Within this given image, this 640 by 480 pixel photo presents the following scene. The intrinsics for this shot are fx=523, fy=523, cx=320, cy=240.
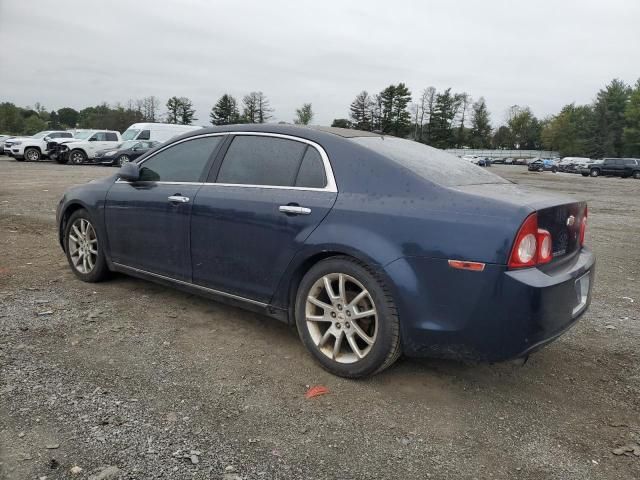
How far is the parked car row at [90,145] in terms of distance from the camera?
83.7 feet

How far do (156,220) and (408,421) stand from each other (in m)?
2.49

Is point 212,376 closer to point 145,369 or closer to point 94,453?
point 145,369

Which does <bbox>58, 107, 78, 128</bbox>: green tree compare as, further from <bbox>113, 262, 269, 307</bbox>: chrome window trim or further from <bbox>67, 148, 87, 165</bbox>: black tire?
<bbox>113, 262, 269, 307</bbox>: chrome window trim

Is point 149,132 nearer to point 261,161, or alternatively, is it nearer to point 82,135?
point 82,135

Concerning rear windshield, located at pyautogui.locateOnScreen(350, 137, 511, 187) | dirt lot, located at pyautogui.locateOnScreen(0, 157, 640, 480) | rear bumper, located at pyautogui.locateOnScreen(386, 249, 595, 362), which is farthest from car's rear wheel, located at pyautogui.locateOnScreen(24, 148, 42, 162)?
rear bumper, located at pyautogui.locateOnScreen(386, 249, 595, 362)

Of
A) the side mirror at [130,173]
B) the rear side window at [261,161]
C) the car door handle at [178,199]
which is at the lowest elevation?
the car door handle at [178,199]

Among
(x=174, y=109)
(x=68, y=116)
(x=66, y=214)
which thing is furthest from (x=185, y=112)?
(x=66, y=214)

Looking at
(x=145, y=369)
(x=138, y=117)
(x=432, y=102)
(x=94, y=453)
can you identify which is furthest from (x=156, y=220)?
(x=432, y=102)

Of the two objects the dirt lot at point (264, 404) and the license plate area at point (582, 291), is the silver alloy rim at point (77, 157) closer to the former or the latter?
the dirt lot at point (264, 404)

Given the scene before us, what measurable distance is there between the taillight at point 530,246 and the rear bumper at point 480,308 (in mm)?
49

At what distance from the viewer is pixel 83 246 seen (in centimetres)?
490

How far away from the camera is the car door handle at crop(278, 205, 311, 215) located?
→ 129 inches

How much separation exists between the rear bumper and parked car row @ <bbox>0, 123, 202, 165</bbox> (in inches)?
938

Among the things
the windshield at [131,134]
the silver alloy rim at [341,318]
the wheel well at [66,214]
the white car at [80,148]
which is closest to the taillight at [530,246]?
the silver alloy rim at [341,318]
